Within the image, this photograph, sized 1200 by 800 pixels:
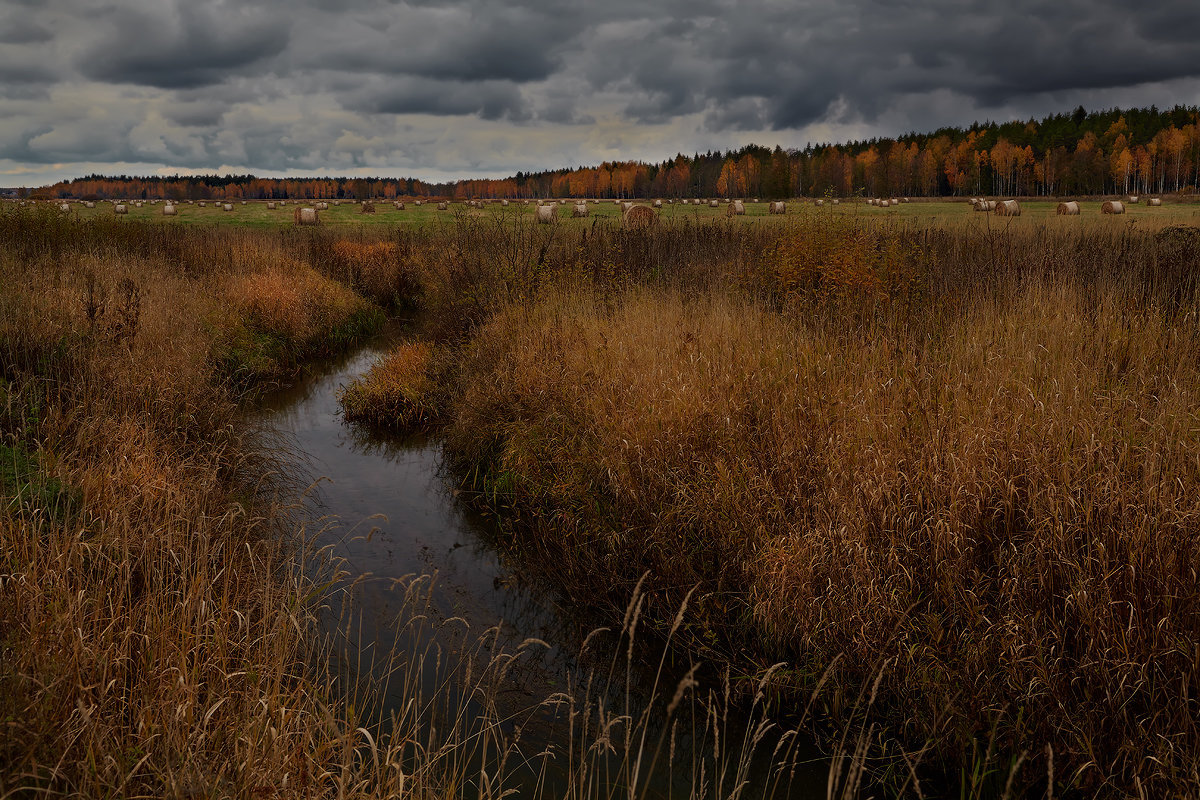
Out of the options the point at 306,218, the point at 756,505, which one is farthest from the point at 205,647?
the point at 306,218

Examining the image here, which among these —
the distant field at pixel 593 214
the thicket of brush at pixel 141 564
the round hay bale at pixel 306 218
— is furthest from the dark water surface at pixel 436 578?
the round hay bale at pixel 306 218

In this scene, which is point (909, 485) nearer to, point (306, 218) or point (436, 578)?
point (436, 578)

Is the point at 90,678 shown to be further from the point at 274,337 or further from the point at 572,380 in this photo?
the point at 274,337

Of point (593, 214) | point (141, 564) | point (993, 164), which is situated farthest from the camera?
point (993, 164)

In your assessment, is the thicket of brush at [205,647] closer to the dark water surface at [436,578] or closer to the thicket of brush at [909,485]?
the dark water surface at [436,578]

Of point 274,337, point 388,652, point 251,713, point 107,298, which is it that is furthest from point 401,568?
point 274,337

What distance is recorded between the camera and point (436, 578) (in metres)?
5.88

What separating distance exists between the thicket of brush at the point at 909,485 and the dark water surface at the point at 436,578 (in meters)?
0.39

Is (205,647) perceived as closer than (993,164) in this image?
Yes

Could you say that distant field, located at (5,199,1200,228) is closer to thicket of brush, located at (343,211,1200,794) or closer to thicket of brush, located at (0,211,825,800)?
thicket of brush, located at (343,211,1200,794)

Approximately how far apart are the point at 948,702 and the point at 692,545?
206 centimetres

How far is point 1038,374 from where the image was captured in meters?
5.50

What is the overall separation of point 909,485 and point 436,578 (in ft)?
11.8

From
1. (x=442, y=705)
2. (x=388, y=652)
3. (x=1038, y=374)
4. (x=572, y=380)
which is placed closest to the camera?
(x=442, y=705)
